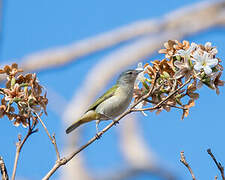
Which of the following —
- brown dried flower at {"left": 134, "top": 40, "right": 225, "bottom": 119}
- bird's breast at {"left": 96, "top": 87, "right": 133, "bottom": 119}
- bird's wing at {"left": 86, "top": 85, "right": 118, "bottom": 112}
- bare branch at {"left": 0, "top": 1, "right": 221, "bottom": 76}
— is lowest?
brown dried flower at {"left": 134, "top": 40, "right": 225, "bottom": 119}

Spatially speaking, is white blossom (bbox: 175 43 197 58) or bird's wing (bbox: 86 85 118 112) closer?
white blossom (bbox: 175 43 197 58)

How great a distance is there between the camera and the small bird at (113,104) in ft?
12.6

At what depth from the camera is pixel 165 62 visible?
267cm

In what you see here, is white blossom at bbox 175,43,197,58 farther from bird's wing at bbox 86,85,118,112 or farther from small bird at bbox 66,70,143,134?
bird's wing at bbox 86,85,118,112

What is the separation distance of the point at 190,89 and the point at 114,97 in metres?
1.58

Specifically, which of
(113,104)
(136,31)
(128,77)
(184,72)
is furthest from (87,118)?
(136,31)

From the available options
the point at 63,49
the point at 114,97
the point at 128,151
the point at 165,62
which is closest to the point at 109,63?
the point at 63,49

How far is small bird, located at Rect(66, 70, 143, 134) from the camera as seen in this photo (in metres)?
3.85

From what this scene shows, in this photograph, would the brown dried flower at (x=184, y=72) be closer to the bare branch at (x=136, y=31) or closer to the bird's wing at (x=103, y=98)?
the bird's wing at (x=103, y=98)

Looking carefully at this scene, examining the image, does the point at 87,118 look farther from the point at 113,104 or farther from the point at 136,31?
the point at 136,31

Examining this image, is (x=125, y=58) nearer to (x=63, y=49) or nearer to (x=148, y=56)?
(x=148, y=56)

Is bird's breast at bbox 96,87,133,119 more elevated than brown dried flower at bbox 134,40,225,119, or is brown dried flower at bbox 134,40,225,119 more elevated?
bird's breast at bbox 96,87,133,119

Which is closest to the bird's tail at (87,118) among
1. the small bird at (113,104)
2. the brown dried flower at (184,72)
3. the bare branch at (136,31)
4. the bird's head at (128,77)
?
the small bird at (113,104)

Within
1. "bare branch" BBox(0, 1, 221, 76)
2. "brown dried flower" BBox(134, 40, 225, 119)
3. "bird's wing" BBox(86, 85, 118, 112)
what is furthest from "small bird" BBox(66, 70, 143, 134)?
"bare branch" BBox(0, 1, 221, 76)
